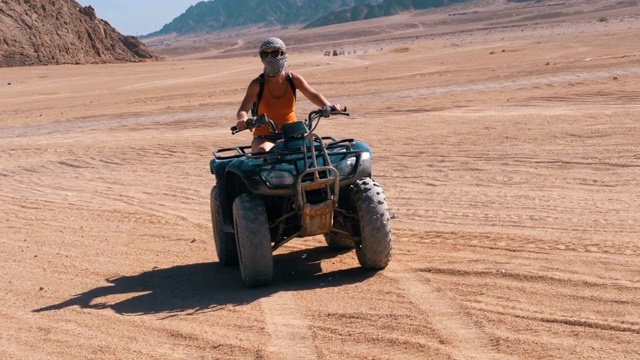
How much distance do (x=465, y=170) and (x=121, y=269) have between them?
19.3 feet

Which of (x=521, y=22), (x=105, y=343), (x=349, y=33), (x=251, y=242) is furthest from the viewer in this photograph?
(x=349, y=33)

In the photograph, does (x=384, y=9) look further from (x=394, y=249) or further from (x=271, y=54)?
(x=271, y=54)

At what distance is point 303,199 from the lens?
7.49 metres

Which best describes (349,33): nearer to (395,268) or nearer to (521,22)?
(521,22)

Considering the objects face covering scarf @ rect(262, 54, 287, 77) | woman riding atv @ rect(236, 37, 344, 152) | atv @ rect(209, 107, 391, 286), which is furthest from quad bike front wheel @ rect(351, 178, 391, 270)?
face covering scarf @ rect(262, 54, 287, 77)

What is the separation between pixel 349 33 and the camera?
143 m

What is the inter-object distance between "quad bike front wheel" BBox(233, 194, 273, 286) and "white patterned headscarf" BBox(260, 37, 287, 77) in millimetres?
1236

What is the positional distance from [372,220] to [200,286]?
1.56m

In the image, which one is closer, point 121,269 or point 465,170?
point 121,269

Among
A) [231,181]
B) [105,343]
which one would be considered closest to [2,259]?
[231,181]

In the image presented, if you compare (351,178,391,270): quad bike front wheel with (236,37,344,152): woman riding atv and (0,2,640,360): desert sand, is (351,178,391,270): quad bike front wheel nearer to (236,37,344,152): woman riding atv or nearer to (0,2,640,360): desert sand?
(0,2,640,360): desert sand

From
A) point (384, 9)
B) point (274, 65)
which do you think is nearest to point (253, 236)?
point (274, 65)

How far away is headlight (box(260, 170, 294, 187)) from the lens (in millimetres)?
7488

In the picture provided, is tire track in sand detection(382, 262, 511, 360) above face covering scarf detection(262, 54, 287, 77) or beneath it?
beneath
